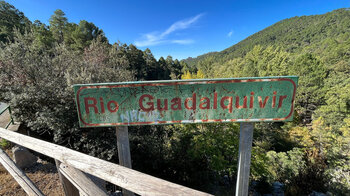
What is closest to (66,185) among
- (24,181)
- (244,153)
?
(24,181)

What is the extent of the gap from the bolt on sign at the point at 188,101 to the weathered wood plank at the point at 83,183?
1.66 ft

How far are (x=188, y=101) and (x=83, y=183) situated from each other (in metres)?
1.29

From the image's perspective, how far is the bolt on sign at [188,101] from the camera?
1.49 meters

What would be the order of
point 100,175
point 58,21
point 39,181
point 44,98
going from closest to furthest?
point 100,175 < point 39,181 < point 44,98 < point 58,21

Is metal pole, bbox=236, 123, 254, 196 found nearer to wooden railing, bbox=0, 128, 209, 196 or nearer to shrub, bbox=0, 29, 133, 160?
wooden railing, bbox=0, 128, 209, 196

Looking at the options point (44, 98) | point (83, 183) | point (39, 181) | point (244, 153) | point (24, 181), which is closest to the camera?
point (83, 183)

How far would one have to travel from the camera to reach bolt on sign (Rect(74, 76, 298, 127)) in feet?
4.89

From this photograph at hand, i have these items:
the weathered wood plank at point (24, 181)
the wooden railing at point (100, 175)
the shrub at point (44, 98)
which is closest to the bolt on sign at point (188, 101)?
the wooden railing at point (100, 175)

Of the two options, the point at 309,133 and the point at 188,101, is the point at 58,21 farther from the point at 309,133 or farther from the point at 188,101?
the point at 309,133

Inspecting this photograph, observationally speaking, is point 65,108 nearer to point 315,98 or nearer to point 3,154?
point 3,154

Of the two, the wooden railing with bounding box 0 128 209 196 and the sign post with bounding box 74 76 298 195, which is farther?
the sign post with bounding box 74 76 298 195

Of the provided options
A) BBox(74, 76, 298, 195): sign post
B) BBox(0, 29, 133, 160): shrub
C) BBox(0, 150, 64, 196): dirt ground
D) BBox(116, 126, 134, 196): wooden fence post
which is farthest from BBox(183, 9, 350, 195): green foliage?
BBox(0, 150, 64, 196): dirt ground

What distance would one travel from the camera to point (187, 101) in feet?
5.05

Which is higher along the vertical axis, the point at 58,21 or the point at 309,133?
the point at 58,21
